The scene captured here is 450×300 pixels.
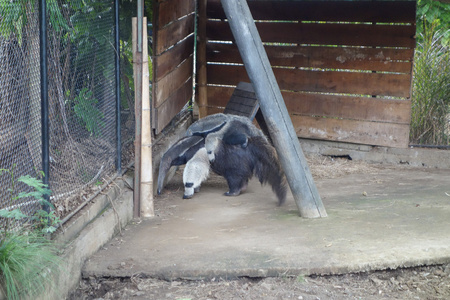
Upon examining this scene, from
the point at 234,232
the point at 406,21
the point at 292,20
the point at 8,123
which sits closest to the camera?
the point at 8,123

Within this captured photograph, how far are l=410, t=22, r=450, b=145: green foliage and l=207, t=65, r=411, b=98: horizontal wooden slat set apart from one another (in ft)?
1.29

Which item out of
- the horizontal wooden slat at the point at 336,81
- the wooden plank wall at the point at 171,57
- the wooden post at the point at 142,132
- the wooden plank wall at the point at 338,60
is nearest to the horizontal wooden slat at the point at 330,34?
the wooden plank wall at the point at 338,60

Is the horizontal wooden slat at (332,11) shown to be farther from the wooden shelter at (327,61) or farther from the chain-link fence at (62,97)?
the chain-link fence at (62,97)

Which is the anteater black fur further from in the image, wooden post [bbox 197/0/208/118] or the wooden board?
wooden post [bbox 197/0/208/118]

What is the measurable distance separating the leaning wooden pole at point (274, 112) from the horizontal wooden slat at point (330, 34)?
127 inches

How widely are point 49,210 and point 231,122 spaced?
2.97 metres

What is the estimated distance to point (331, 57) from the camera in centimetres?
814

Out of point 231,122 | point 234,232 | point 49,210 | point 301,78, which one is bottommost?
point 234,232

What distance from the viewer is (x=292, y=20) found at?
822cm

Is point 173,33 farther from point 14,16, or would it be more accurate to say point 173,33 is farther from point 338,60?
point 14,16

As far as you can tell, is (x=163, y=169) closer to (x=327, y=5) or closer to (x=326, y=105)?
(x=326, y=105)

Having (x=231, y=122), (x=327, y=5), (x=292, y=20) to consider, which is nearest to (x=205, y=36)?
(x=292, y=20)

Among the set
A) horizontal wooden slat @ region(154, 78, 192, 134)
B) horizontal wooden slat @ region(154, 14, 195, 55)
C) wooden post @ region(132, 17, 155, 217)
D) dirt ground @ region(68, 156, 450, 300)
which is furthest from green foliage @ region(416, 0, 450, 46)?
dirt ground @ region(68, 156, 450, 300)

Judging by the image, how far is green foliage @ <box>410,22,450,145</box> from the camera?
25.9ft
